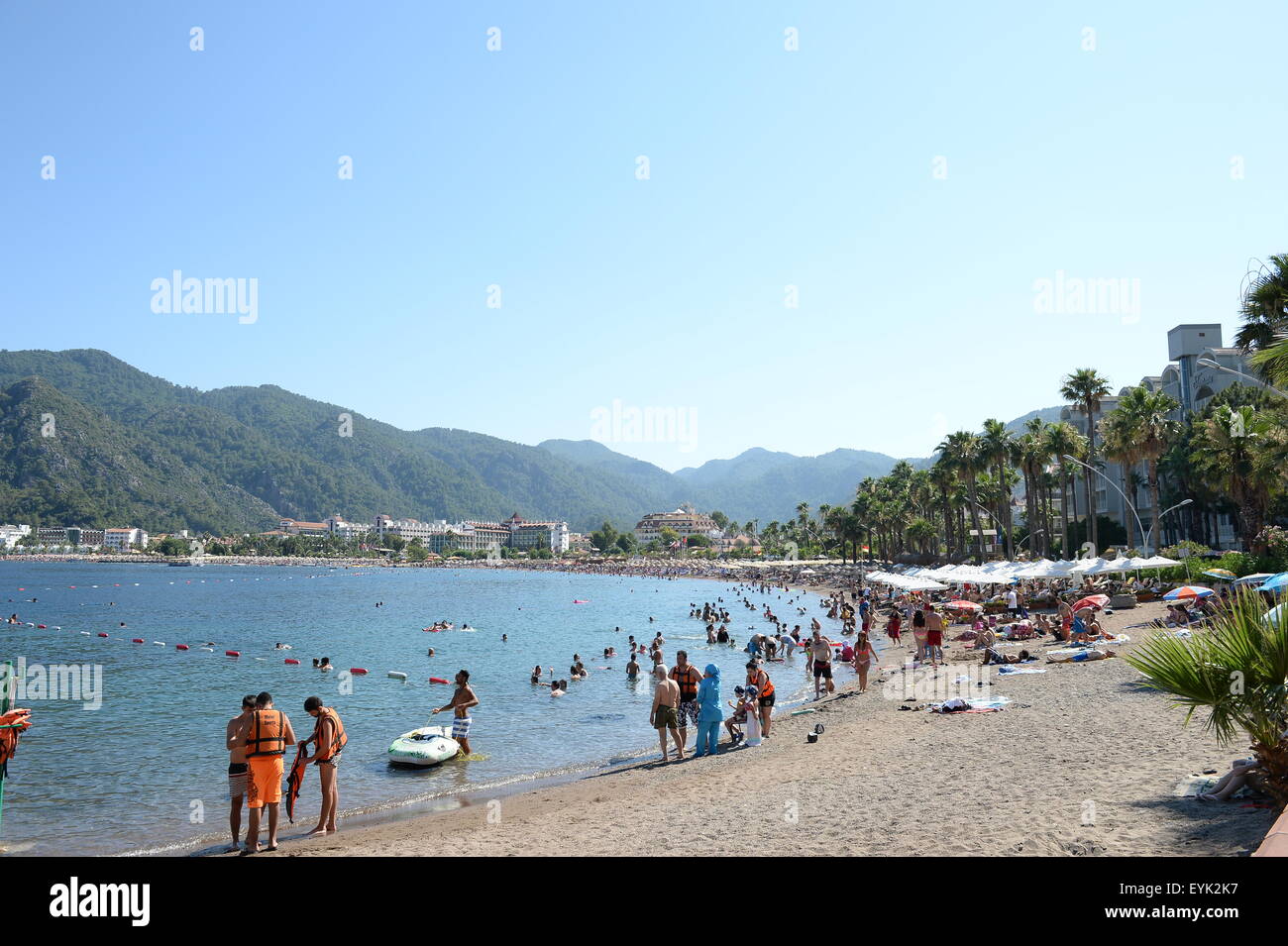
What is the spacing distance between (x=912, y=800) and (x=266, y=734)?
23.8 ft

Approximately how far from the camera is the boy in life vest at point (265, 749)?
8.85 metres

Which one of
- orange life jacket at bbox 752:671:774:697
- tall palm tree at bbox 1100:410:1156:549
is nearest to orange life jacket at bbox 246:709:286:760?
orange life jacket at bbox 752:671:774:697

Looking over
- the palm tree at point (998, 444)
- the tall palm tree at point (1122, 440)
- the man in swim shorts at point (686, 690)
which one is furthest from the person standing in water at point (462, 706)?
the palm tree at point (998, 444)

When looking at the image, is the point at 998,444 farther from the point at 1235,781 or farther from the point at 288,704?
the point at 1235,781

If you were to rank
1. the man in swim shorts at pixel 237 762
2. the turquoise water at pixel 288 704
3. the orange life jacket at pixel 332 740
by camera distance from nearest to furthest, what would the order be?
1. the man in swim shorts at pixel 237 762
2. the orange life jacket at pixel 332 740
3. the turquoise water at pixel 288 704

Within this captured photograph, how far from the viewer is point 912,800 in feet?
30.9

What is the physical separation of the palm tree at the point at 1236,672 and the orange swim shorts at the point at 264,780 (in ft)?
27.9

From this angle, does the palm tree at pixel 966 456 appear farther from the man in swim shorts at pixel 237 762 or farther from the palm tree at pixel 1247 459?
the man in swim shorts at pixel 237 762

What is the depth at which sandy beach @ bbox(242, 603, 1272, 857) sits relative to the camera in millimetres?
7375

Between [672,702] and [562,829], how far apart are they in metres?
4.51

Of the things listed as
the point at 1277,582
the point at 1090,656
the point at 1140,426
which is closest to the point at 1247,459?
the point at 1140,426

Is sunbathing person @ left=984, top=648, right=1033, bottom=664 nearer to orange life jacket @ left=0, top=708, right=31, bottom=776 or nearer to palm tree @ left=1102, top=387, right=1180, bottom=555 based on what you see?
orange life jacket @ left=0, top=708, right=31, bottom=776

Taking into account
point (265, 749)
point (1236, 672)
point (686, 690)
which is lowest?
point (686, 690)

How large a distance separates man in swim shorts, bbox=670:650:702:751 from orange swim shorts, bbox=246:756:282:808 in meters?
7.08
